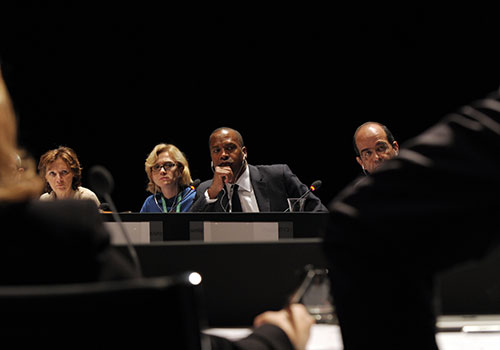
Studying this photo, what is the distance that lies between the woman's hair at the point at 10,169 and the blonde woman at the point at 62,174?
3.79m

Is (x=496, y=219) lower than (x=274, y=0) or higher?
lower

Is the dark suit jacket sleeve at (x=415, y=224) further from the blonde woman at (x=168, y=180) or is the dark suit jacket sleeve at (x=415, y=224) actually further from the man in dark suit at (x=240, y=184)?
the blonde woman at (x=168, y=180)

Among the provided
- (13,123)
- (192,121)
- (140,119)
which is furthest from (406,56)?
(13,123)

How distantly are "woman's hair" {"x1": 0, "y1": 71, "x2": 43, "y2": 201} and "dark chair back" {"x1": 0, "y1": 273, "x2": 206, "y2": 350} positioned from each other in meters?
0.18

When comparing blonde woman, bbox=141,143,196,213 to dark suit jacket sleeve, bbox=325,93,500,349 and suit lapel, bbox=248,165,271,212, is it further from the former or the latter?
dark suit jacket sleeve, bbox=325,93,500,349

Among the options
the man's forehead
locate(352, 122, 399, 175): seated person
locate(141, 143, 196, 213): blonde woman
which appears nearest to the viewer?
locate(352, 122, 399, 175): seated person

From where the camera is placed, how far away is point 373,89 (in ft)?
21.1

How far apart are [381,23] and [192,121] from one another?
2.59 metres

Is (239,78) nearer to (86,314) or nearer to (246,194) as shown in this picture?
(246,194)

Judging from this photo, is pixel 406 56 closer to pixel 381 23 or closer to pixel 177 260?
pixel 381 23

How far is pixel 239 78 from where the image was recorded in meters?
6.79

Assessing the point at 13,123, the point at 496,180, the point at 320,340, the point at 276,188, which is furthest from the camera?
the point at 276,188

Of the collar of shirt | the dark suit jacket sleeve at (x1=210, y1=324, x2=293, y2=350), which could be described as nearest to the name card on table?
the dark suit jacket sleeve at (x1=210, y1=324, x2=293, y2=350)

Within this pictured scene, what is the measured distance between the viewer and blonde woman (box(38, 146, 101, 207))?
14.7 feet
